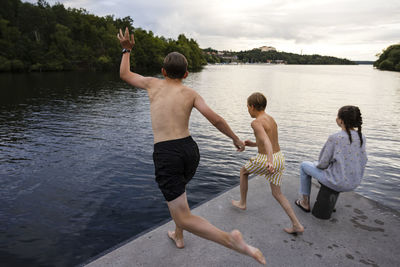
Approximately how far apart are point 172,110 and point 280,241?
7.51ft

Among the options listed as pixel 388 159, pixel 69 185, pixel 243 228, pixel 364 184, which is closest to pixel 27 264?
pixel 69 185

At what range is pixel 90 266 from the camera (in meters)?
2.77

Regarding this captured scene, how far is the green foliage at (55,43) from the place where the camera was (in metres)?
58.7

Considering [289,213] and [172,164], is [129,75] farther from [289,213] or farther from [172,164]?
[289,213]

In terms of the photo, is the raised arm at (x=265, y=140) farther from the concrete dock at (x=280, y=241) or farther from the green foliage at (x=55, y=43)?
the green foliage at (x=55, y=43)

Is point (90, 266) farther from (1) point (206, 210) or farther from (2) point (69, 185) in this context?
(2) point (69, 185)

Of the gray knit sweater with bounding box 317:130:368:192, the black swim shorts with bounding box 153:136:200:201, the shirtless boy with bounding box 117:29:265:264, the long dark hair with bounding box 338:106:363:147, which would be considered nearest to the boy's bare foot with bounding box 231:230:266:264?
the shirtless boy with bounding box 117:29:265:264

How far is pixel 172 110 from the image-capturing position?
251 cm

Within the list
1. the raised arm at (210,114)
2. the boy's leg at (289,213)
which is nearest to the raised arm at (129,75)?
the raised arm at (210,114)

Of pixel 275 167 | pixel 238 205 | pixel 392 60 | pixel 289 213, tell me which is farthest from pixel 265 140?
pixel 392 60

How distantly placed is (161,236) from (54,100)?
76.5 ft

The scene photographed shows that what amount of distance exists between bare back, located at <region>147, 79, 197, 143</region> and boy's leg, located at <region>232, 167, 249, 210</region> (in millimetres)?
1616

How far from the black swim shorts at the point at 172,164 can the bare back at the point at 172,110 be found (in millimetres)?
84

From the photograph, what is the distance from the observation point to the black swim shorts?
248 centimetres
